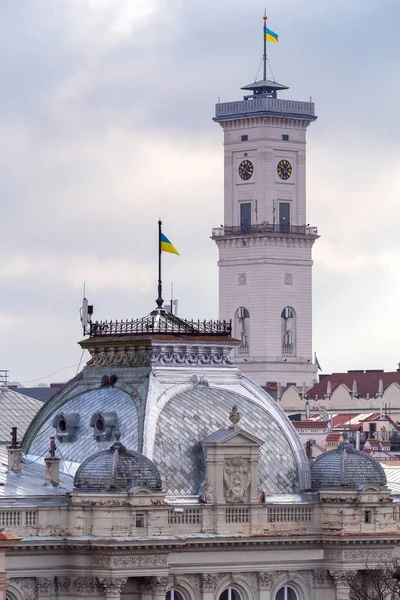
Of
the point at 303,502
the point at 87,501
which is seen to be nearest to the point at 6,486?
the point at 87,501

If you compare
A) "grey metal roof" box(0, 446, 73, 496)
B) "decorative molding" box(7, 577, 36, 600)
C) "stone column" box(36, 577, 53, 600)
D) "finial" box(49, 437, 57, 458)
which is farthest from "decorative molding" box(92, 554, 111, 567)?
"finial" box(49, 437, 57, 458)

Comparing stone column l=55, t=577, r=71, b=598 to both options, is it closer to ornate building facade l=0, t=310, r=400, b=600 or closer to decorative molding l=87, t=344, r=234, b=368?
ornate building facade l=0, t=310, r=400, b=600

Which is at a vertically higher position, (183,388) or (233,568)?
(183,388)

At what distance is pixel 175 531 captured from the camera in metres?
110

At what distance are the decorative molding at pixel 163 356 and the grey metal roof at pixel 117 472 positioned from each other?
7.58 metres

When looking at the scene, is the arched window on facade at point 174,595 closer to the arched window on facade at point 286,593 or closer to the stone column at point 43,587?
the arched window on facade at point 286,593

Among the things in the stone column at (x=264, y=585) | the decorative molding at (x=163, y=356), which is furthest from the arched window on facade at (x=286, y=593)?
the decorative molding at (x=163, y=356)

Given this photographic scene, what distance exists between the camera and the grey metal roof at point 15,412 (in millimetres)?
144125

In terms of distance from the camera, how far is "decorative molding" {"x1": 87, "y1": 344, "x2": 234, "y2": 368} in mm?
116500

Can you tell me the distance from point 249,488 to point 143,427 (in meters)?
4.44

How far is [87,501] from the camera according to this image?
108438 millimetres

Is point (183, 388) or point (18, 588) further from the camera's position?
point (183, 388)

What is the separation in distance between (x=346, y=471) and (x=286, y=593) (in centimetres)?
497

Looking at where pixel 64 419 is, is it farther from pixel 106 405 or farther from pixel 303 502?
pixel 303 502
